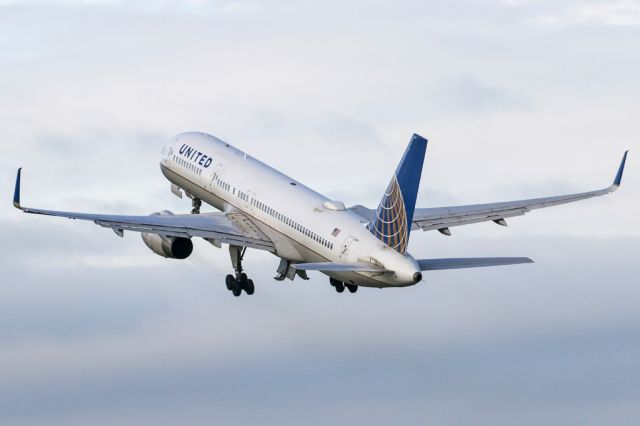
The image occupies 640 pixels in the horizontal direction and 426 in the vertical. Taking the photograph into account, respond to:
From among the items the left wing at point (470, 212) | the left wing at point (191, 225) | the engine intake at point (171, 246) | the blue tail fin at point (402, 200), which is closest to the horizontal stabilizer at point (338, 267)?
the blue tail fin at point (402, 200)

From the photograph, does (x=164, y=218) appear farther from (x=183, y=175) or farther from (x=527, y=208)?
(x=527, y=208)

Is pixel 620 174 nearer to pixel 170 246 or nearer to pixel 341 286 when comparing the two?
pixel 341 286

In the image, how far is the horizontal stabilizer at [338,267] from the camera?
80438 mm

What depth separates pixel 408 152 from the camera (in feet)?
264

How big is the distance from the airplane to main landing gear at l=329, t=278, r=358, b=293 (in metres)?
0.05

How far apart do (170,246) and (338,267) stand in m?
13.9

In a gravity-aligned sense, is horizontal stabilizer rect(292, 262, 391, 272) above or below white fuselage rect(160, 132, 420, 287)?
below

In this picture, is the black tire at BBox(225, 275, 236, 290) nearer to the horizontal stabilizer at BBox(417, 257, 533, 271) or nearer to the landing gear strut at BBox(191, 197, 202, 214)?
the landing gear strut at BBox(191, 197, 202, 214)

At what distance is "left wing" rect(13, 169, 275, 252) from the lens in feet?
290

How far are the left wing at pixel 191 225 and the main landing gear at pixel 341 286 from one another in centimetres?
371

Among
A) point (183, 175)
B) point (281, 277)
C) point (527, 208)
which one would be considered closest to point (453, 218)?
point (527, 208)

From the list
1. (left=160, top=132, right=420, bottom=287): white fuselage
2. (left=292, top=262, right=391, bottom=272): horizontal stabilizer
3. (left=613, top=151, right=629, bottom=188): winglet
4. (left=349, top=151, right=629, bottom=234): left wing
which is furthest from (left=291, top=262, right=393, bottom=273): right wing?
(left=613, top=151, right=629, bottom=188): winglet

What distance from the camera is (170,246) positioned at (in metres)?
92.7

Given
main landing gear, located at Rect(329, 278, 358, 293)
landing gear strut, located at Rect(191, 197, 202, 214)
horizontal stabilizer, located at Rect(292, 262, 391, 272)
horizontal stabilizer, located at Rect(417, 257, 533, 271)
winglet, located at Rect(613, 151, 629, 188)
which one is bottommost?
horizontal stabilizer, located at Rect(292, 262, 391, 272)
